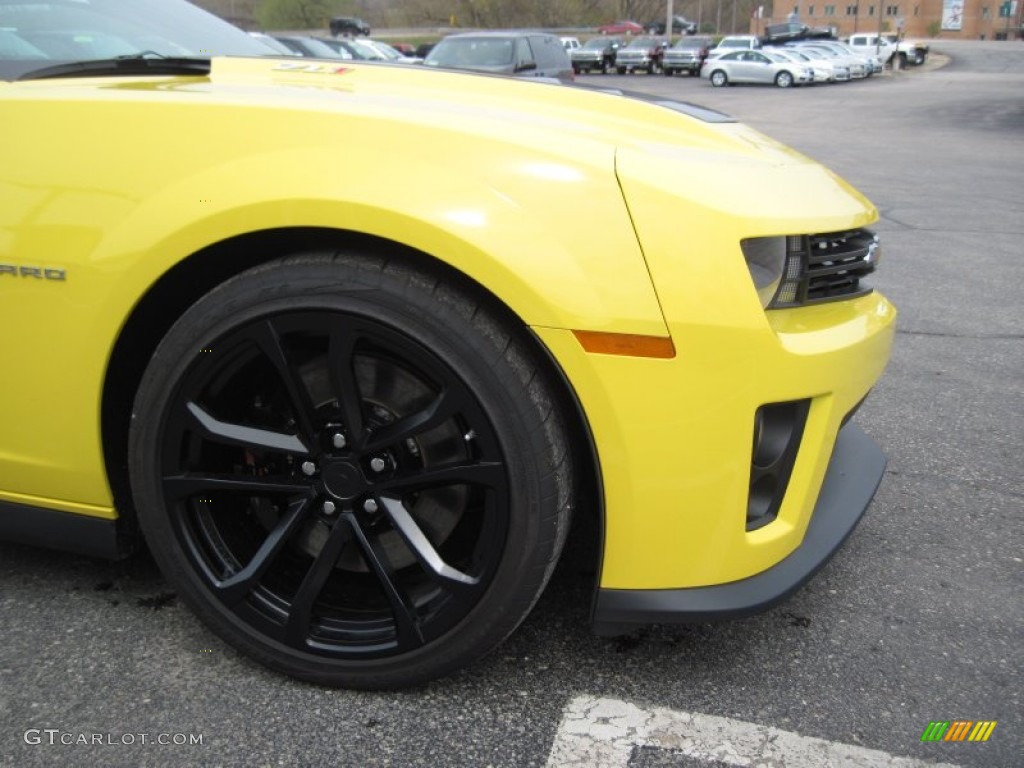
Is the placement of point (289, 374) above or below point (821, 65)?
above

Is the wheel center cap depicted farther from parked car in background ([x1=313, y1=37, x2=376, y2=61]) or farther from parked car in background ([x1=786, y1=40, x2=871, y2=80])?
parked car in background ([x1=786, y1=40, x2=871, y2=80])

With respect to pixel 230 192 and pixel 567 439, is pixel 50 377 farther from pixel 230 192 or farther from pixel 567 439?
pixel 567 439

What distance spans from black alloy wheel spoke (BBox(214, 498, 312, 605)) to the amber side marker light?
2.20ft

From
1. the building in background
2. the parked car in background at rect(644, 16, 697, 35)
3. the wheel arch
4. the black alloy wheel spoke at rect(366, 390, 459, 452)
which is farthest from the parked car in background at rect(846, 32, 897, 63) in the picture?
the black alloy wheel spoke at rect(366, 390, 459, 452)

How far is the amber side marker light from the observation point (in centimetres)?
171

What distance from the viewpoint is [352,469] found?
6.24 feet

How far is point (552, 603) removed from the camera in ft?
7.68

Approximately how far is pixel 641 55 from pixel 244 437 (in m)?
46.3

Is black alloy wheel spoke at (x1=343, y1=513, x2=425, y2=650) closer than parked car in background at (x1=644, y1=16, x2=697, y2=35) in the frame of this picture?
Yes

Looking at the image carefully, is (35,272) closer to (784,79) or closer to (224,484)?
(224,484)

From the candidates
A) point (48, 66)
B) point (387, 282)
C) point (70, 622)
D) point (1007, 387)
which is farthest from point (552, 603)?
point (1007, 387)

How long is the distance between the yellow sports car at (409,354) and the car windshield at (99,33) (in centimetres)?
30

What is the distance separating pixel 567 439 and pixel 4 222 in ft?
4.04

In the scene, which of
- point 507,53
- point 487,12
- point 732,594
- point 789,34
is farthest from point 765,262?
point 487,12
